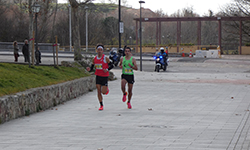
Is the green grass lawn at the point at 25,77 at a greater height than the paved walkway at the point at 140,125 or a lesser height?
greater

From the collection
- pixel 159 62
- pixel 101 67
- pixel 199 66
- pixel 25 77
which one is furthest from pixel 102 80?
pixel 199 66

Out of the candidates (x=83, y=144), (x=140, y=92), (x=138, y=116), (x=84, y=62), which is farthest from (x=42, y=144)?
(x=84, y=62)

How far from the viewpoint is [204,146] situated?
736 cm

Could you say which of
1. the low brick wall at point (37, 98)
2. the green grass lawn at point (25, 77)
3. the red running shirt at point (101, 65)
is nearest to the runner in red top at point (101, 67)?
the red running shirt at point (101, 65)

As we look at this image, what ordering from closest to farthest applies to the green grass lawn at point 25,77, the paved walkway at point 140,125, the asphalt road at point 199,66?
the paved walkway at point 140,125, the green grass lawn at point 25,77, the asphalt road at point 199,66

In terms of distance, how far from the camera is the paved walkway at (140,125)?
24.7 feet

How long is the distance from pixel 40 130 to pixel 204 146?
3281 millimetres

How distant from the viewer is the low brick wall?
10032 mm

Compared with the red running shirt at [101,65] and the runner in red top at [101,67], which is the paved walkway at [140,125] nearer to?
the runner in red top at [101,67]

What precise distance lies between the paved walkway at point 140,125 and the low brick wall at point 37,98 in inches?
8.1

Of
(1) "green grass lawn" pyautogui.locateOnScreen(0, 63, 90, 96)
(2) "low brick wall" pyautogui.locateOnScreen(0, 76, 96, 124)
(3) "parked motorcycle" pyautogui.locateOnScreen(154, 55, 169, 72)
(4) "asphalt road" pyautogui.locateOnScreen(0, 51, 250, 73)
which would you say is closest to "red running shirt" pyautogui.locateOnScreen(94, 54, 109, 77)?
(2) "low brick wall" pyautogui.locateOnScreen(0, 76, 96, 124)

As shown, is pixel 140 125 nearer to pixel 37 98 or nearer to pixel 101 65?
pixel 101 65

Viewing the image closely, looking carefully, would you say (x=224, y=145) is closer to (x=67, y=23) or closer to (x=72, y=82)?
(x=72, y=82)

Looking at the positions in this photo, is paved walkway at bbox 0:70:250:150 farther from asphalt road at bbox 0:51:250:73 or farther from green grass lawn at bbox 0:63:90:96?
asphalt road at bbox 0:51:250:73
